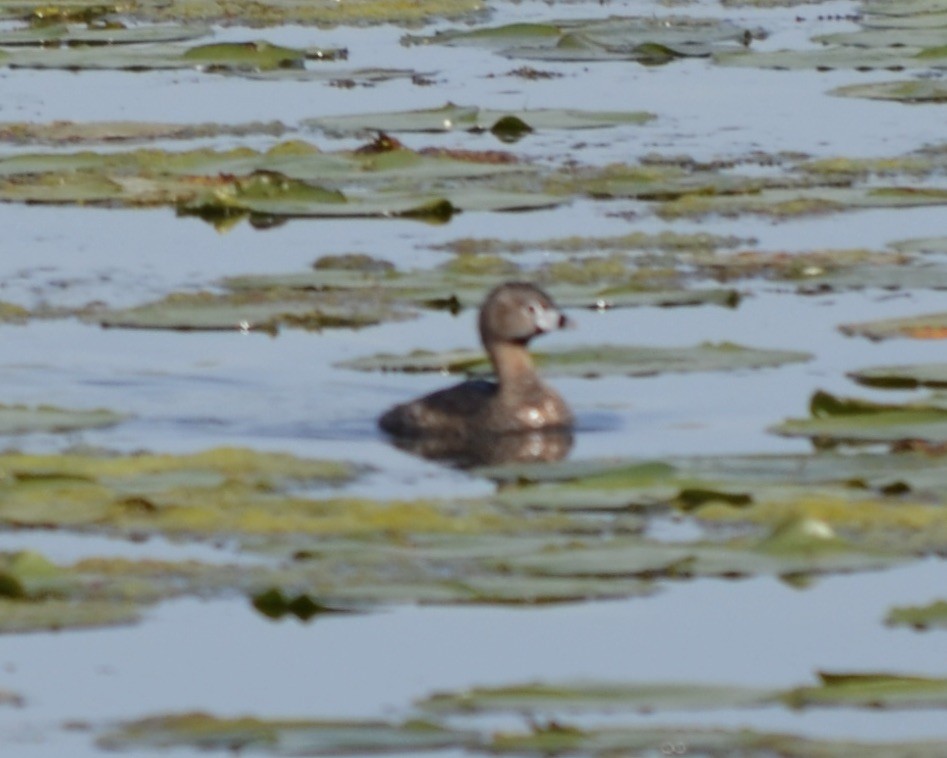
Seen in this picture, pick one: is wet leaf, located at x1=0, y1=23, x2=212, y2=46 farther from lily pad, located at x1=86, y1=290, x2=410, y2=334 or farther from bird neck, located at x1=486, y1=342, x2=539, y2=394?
bird neck, located at x1=486, y1=342, x2=539, y2=394

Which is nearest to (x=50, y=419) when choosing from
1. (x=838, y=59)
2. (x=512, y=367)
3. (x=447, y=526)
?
Result: (x=512, y=367)

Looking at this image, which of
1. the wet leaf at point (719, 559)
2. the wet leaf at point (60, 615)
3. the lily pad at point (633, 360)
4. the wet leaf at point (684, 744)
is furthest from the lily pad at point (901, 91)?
the wet leaf at point (684, 744)

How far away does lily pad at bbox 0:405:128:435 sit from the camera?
11.2 meters

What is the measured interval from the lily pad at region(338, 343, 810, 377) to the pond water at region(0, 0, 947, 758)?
0.16 m

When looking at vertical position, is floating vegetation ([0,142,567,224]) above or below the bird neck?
above

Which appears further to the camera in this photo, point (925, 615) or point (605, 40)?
point (605, 40)

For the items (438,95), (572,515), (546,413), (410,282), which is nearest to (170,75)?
(438,95)

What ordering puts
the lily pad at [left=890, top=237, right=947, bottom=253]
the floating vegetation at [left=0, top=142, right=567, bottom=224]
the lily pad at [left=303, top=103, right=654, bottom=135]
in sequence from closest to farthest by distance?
1. the lily pad at [left=890, top=237, right=947, bottom=253]
2. the floating vegetation at [left=0, top=142, right=567, bottom=224]
3. the lily pad at [left=303, top=103, right=654, bottom=135]

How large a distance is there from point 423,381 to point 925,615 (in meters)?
5.02

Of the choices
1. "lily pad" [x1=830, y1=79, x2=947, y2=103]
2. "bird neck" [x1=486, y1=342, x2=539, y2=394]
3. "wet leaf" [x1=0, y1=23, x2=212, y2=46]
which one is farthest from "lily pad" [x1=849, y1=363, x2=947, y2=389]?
→ "wet leaf" [x1=0, y1=23, x2=212, y2=46]

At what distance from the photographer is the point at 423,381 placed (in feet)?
43.2

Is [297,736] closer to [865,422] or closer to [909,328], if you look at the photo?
[865,422]

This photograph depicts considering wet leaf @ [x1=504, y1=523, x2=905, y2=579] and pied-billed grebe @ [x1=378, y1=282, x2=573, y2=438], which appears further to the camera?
pied-billed grebe @ [x1=378, y1=282, x2=573, y2=438]

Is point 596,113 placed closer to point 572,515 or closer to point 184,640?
point 572,515
